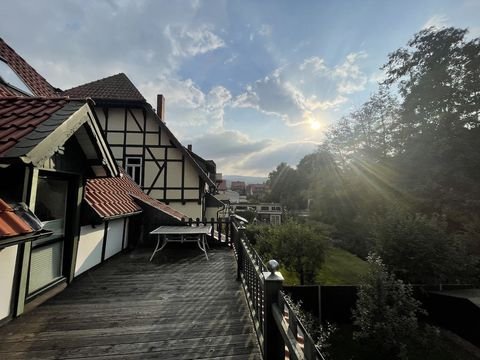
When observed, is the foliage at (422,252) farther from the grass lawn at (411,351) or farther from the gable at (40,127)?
the gable at (40,127)

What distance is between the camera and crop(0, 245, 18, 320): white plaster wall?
7.98ft

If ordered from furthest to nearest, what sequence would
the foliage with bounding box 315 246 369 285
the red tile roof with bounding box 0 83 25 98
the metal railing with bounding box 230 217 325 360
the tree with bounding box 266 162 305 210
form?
the tree with bounding box 266 162 305 210 → the foliage with bounding box 315 246 369 285 → the red tile roof with bounding box 0 83 25 98 → the metal railing with bounding box 230 217 325 360

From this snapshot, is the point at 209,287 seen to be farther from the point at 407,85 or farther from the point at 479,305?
the point at 407,85

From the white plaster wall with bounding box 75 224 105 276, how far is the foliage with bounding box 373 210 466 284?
1000 cm

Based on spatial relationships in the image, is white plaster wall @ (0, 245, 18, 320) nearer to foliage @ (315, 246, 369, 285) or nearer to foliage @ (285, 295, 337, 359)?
foliage @ (285, 295, 337, 359)

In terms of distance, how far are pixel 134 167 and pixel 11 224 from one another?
9.17 meters

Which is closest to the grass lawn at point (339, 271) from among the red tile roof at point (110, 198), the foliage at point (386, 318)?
the foliage at point (386, 318)

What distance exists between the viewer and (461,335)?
7.08m

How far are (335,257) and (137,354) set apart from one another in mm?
15295

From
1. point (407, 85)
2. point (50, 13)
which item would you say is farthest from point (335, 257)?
point (50, 13)

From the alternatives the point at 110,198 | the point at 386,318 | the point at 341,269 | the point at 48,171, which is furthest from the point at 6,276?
the point at 341,269

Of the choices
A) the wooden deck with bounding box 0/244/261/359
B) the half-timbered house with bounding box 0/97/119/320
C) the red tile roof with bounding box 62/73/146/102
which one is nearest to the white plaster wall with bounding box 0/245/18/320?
the half-timbered house with bounding box 0/97/119/320

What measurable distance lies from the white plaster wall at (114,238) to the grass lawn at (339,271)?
7.09 meters

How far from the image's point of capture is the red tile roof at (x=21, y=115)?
7.32 feet
